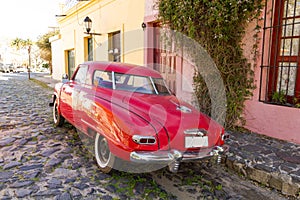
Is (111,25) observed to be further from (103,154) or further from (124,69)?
(103,154)

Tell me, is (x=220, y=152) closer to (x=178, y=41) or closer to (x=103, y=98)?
(x=103, y=98)

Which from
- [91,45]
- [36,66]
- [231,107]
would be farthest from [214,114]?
[36,66]

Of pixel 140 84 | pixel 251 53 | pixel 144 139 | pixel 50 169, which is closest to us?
pixel 144 139

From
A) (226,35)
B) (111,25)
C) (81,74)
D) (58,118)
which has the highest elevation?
(111,25)

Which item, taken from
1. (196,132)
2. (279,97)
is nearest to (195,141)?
(196,132)

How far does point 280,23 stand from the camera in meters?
4.48

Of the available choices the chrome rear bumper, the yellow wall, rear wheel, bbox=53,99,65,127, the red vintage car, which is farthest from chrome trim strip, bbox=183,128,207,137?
the yellow wall

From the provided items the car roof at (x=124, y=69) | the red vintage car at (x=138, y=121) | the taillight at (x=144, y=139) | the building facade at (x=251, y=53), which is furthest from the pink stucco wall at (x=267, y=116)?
the taillight at (x=144, y=139)

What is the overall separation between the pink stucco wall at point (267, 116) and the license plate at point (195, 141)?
2181 millimetres

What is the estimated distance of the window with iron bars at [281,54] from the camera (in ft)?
14.2

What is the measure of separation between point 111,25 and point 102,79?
5.96 m

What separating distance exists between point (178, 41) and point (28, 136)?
3748 mm

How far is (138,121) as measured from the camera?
9.22ft

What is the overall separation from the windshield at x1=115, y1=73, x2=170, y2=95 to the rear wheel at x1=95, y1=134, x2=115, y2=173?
860 mm
